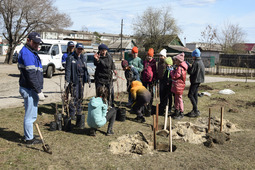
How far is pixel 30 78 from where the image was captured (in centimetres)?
434

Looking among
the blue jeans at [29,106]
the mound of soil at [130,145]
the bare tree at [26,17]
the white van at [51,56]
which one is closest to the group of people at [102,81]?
the blue jeans at [29,106]

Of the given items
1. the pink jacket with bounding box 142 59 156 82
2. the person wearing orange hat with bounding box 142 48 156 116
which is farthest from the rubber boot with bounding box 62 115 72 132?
the pink jacket with bounding box 142 59 156 82

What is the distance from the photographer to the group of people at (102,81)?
175 inches

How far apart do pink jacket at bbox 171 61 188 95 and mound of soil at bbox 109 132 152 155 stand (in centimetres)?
207

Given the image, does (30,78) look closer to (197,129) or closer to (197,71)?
(197,129)

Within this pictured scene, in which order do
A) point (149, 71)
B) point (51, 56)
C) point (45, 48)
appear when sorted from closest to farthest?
point (149, 71) → point (51, 56) → point (45, 48)

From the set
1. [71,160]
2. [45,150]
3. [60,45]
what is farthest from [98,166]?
[60,45]

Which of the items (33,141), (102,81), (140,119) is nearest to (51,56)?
(102,81)

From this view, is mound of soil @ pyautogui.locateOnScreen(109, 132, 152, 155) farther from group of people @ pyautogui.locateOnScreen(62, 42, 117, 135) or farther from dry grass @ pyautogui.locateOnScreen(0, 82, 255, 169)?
group of people @ pyautogui.locateOnScreen(62, 42, 117, 135)

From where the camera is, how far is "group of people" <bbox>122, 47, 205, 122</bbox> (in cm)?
646

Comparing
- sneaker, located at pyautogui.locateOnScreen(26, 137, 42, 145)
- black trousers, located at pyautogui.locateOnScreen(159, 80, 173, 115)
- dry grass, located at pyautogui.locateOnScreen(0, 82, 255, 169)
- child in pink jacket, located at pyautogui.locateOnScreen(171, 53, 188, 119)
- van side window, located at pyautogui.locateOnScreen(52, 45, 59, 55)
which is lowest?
dry grass, located at pyautogui.locateOnScreen(0, 82, 255, 169)

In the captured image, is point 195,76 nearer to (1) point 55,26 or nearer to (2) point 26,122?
(2) point 26,122

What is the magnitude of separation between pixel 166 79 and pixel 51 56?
10.5 meters

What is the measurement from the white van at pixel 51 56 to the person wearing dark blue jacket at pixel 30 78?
1078 centimetres
